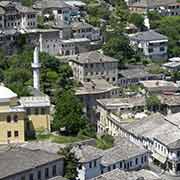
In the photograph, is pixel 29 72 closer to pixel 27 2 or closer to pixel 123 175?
pixel 123 175

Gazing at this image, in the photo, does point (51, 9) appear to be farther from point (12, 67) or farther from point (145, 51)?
point (12, 67)

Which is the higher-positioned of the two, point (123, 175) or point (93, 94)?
point (93, 94)

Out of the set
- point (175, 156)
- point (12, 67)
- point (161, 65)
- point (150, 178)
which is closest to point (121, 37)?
point (161, 65)

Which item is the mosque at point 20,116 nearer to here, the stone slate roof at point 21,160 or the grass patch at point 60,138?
the grass patch at point 60,138

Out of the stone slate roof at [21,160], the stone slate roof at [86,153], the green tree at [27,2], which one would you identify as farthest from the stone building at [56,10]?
the stone slate roof at [21,160]

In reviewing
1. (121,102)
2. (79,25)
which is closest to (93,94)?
(121,102)

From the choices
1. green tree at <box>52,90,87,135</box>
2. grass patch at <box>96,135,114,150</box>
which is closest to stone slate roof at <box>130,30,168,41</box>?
grass patch at <box>96,135,114,150</box>
